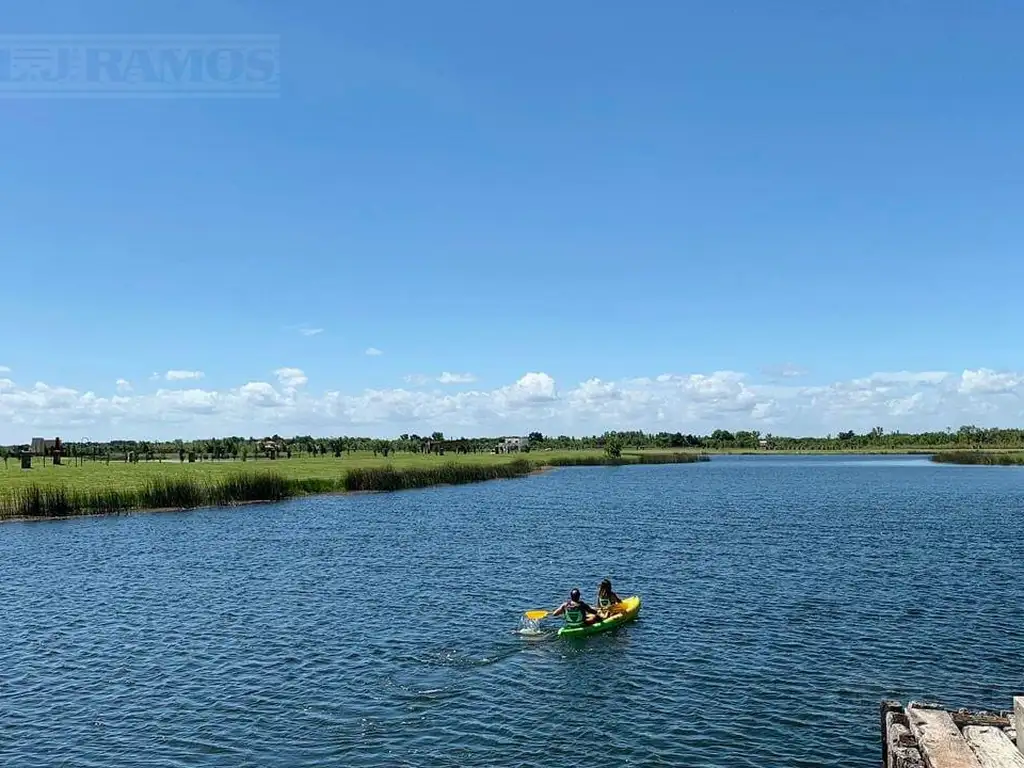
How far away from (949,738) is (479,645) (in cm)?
1873

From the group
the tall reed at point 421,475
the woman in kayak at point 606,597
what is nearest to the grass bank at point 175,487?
the tall reed at point 421,475

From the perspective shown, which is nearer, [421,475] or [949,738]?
[949,738]

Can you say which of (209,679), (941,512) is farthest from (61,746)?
(941,512)

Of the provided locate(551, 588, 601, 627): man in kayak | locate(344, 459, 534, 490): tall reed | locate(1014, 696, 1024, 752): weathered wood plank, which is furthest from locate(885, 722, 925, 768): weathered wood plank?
locate(344, 459, 534, 490): tall reed

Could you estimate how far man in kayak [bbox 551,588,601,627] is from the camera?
34125 mm

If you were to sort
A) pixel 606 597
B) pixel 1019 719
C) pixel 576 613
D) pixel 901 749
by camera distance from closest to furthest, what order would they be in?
pixel 1019 719 < pixel 901 749 < pixel 576 613 < pixel 606 597

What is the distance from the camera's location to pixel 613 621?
114ft

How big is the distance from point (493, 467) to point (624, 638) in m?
112

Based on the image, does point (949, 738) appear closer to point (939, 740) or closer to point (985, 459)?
point (939, 740)

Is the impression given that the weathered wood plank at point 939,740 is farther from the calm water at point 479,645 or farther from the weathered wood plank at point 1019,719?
the calm water at point 479,645

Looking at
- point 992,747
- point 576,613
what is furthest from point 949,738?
point 576,613

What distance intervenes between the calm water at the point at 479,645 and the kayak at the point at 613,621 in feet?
1.77

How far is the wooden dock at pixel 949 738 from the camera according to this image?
1561 cm

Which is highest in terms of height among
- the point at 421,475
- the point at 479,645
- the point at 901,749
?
the point at 421,475
